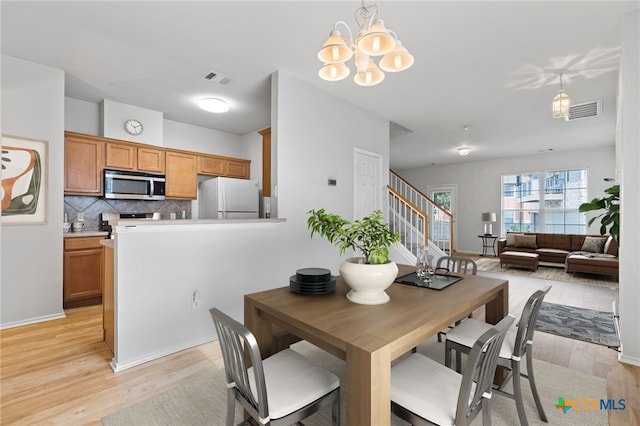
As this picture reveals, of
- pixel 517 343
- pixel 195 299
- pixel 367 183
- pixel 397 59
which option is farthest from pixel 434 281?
pixel 367 183

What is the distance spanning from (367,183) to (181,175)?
3.07 m

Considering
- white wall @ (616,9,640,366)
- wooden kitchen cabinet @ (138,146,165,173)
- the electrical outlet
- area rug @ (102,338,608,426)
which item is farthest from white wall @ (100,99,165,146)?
white wall @ (616,9,640,366)

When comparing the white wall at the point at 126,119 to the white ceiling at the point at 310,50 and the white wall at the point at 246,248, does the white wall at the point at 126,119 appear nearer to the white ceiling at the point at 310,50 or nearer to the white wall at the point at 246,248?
the white ceiling at the point at 310,50

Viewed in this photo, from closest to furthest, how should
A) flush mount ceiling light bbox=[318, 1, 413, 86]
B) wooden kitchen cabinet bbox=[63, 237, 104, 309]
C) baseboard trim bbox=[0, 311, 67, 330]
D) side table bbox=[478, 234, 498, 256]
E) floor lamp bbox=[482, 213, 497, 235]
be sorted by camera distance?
flush mount ceiling light bbox=[318, 1, 413, 86], baseboard trim bbox=[0, 311, 67, 330], wooden kitchen cabinet bbox=[63, 237, 104, 309], floor lamp bbox=[482, 213, 497, 235], side table bbox=[478, 234, 498, 256]

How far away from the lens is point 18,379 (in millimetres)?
2129

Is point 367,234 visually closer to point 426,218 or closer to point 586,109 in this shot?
point 426,218

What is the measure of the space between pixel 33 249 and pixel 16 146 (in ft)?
3.57

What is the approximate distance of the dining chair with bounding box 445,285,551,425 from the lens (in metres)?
1.50

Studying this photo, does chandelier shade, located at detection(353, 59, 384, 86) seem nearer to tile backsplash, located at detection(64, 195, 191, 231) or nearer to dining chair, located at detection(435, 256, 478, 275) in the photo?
dining chair, located at detection(435, 256, 478, 275)

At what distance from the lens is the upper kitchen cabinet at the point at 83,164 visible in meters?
3.79

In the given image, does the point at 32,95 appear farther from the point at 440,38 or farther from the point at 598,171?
the point at 598,171

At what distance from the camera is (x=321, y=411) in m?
1.81

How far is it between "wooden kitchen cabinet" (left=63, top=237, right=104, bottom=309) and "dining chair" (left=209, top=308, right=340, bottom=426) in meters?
3.11

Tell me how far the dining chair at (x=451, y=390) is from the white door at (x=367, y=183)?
3114 mm
